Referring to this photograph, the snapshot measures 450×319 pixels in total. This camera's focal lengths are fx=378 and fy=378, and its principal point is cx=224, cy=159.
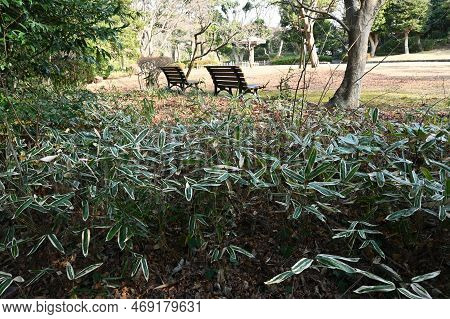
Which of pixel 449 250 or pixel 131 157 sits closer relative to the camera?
pixel 449 250

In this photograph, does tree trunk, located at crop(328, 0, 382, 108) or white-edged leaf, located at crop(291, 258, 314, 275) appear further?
tree trunk, located at crop(328, 0, 382, 108)

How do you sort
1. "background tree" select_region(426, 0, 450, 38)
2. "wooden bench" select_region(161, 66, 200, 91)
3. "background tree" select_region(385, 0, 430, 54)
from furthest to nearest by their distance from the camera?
1. "background tree" select_region(426, 0, 450, 38)
2. "background tree" select_region(385, 0, 430, 54)
3. "wooden bench" select_region(161, 66, 200, 91)

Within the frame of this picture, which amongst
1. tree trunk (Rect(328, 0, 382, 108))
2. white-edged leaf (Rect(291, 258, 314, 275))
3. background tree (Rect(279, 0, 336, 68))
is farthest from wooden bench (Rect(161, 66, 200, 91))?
white-edged leaf (Rect(291, 258, 314, 275))

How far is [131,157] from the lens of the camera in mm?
1718

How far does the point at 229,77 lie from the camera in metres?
6.75

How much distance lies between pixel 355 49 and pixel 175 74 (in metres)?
4.68

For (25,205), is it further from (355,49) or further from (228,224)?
(355,49)

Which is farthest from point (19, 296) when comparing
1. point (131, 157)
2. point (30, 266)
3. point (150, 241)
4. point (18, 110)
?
point (18, 110)

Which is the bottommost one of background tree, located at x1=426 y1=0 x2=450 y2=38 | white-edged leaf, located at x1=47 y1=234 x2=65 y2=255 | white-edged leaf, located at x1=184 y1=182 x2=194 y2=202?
white-edged leaf, located at x1=47 y1=234 x2=65 y2=255

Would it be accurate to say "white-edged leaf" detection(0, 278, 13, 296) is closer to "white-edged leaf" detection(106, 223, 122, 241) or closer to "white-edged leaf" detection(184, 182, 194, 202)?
"white-edged leaf" detection(106, 223, 122, 241)

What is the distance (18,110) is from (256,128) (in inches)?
59.2

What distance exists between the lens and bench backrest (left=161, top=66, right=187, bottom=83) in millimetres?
7894

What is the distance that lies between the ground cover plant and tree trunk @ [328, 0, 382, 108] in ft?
9.17
